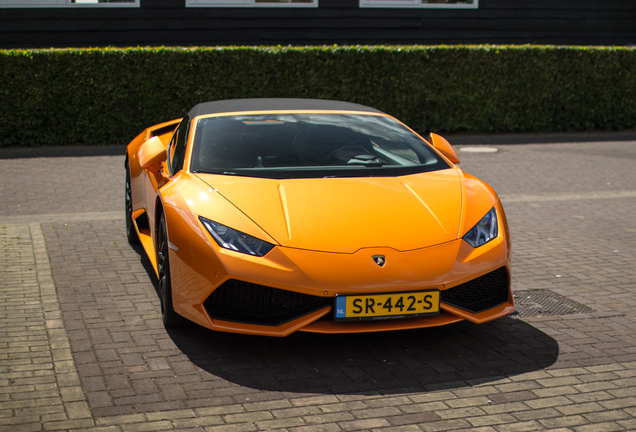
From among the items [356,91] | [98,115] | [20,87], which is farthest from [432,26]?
[20,87]

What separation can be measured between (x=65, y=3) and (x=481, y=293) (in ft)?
43.2

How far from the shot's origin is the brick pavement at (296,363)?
10.6 feet

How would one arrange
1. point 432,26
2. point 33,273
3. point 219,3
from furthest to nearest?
point 432,26
point 219,3
point 33,273

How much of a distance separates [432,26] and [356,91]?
3.81 m

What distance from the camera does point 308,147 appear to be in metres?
4.91

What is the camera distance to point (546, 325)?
446 cm

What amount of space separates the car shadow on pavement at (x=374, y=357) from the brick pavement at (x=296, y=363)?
0.04 feet

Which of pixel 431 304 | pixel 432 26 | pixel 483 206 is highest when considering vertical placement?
pixel 432 26

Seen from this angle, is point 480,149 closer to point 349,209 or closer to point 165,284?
point 349,209

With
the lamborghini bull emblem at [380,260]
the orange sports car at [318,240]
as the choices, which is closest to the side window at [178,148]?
the orange sports car at [318,240]

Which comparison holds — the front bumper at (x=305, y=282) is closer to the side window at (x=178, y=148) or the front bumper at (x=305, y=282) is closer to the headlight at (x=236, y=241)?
the headlight at (x=236, y=241)

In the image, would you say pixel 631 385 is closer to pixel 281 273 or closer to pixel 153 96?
pixel 281 273

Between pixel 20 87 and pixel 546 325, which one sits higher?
pixel 20 87

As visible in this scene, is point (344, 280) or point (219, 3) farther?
point (219, 3)
